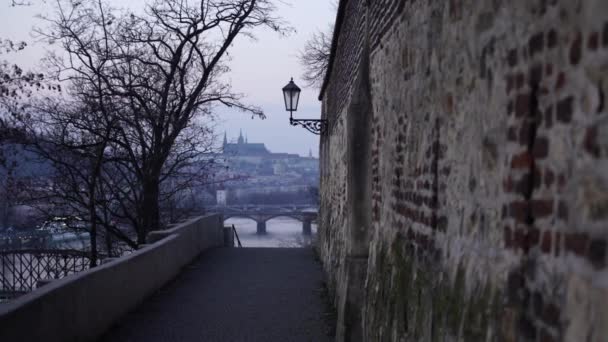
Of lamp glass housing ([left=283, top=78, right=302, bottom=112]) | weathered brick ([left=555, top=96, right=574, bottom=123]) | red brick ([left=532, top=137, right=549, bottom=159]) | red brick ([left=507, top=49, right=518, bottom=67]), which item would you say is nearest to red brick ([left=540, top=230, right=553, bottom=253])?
red brick ([left=532, top=137, right=549, bottom=159])

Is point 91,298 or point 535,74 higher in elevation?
point 535,74

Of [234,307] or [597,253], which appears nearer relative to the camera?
[597,253]

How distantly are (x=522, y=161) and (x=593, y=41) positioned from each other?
600mm

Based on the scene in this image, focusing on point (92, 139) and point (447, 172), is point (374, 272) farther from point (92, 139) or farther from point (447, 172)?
point (92, 139)

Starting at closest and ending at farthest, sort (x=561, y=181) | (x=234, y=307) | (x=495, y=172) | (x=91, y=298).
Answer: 1. (x=561, y=181)
2. (x=495, y=172)
3. (x=91, y=298)
4. (x=234, y=307)

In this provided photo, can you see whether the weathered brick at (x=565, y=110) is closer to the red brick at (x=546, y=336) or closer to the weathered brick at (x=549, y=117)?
the weathered brick at (x=549, y=117)

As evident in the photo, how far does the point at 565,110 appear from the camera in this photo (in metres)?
1.78

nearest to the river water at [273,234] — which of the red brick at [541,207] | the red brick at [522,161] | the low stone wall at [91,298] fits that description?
the low stone wall at [91,298]

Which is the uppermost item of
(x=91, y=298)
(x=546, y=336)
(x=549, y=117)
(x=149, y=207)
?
(x=549, y=117)

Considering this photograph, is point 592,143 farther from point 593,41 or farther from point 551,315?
point 551,315

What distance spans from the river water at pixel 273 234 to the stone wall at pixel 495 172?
151 ft

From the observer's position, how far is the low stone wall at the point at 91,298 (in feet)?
15.9

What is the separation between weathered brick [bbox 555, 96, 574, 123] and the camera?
5.71 feet

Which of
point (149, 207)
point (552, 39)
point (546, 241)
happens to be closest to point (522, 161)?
point (546, 241)
